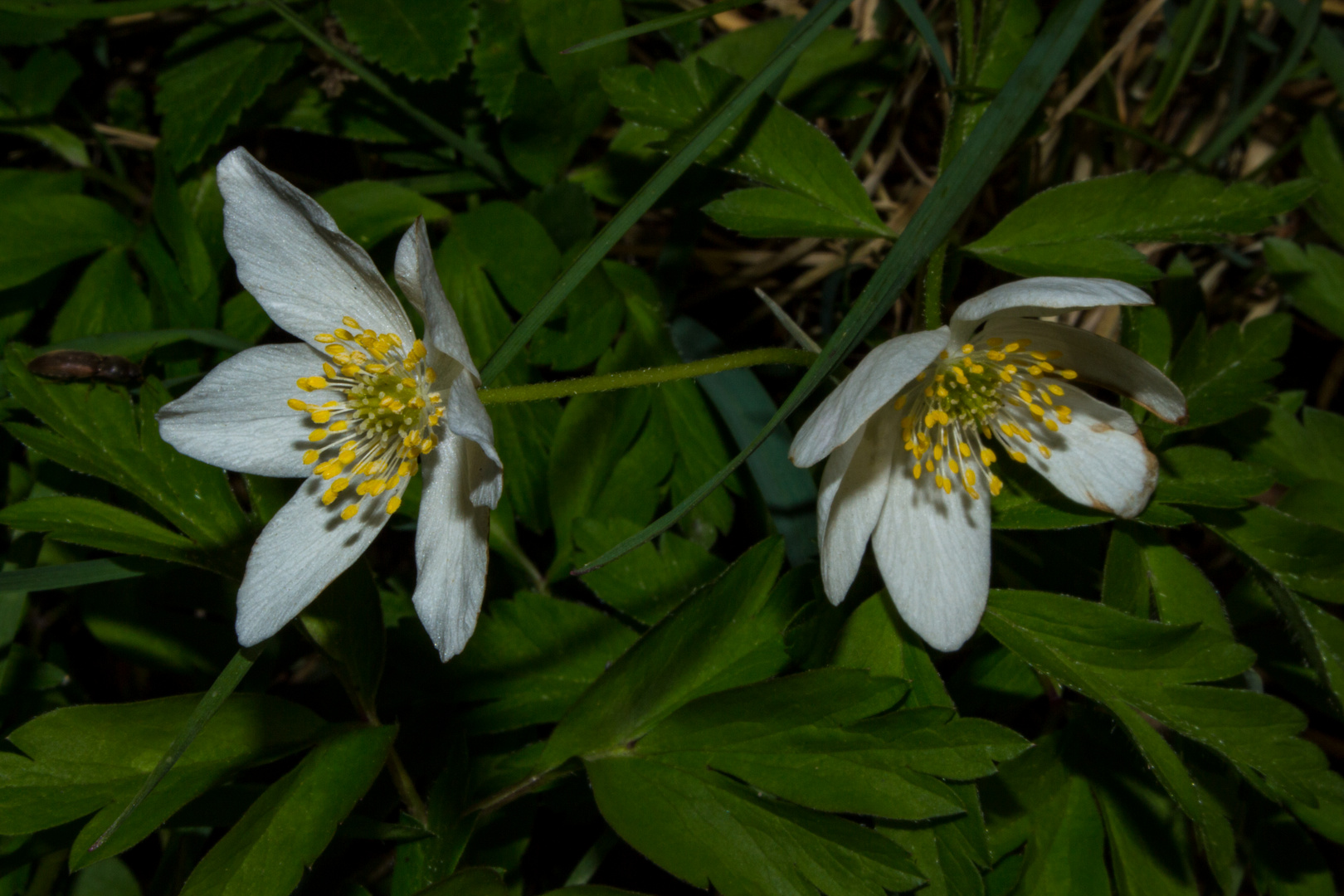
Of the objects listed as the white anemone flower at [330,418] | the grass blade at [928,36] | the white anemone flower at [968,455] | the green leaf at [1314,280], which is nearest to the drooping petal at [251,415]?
the white anemone flower at [330,418]

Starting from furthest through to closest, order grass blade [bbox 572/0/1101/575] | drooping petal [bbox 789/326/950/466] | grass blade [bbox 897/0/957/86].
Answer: grass blade [bbox 897/0/957/86], grass blade [bbox 572/0/1101/575], drooping petal [bbox 789/326/950/466]

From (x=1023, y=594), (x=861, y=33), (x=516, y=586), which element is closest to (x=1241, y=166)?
(x=861, y=33)

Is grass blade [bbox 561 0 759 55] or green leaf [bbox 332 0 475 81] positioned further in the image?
green leaf [bbox 332 0 475 81]

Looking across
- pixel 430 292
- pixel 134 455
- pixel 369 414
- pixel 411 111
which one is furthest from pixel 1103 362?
pixel 134 455

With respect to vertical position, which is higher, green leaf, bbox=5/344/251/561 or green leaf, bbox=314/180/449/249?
green leaf, bbox=314/180/449/249

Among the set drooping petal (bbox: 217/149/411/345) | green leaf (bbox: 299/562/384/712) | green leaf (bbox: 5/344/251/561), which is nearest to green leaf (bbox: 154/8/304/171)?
green leaf (bbox: 5/344/251/561)

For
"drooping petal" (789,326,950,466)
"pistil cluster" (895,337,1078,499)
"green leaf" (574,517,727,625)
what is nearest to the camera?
"drooping petal" (789,326,950,466)

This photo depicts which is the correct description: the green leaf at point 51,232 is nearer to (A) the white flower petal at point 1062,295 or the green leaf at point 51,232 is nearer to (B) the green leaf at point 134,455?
(B) the green leaf at point 134,455

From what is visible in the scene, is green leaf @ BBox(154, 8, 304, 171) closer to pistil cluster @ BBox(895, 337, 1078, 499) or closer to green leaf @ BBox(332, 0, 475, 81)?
green leaf @ BBox(332, 0, 475, 81)
